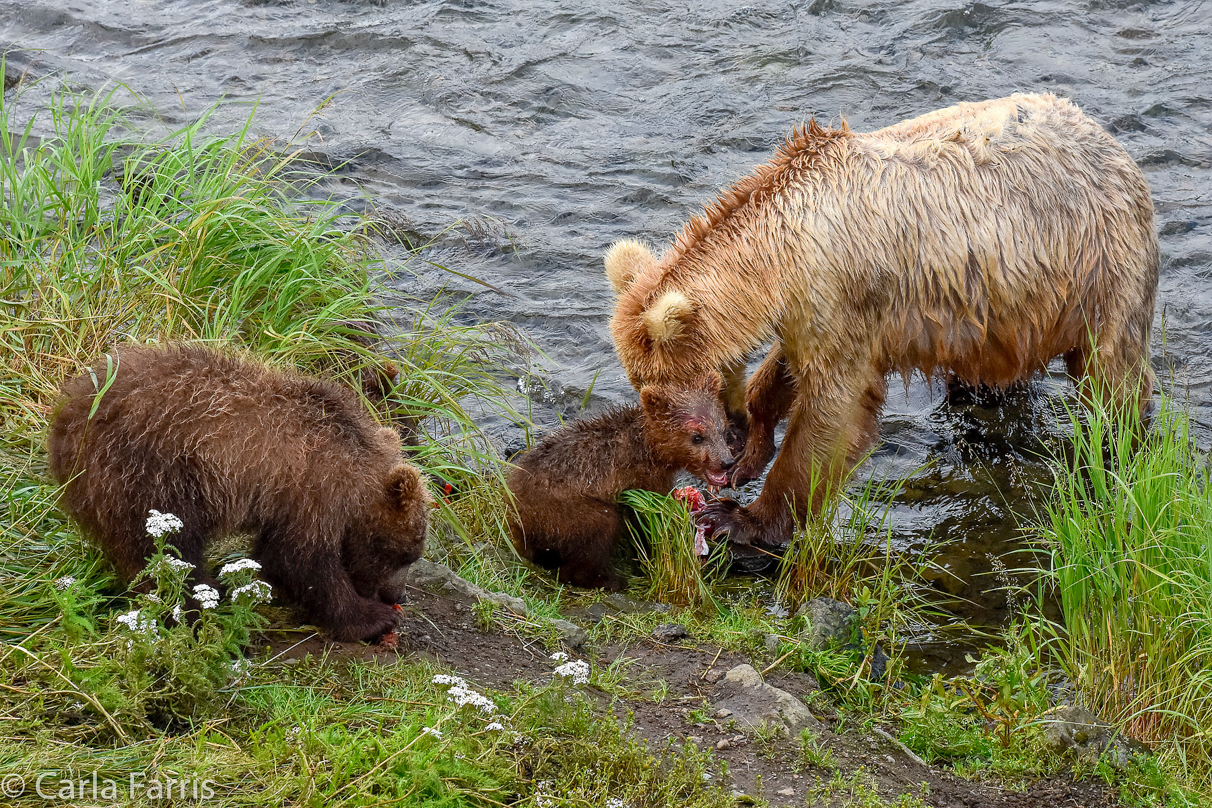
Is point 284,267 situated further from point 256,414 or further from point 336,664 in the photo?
point 336,664

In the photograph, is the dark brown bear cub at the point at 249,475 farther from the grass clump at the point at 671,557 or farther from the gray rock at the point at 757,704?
the grass clump at the point at 671,557

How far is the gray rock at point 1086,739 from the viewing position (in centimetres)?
451

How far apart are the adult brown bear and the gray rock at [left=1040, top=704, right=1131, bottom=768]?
207 cm

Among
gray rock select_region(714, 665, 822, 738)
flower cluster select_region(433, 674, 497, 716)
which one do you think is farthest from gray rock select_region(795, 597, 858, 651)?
flower cluster select_region(433, 674, 497, 716)

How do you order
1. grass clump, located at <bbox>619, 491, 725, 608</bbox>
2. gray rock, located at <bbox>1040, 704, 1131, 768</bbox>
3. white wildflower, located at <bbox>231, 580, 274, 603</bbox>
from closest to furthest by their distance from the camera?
white wildflower, located at <bbox>231, 580, 274, 603</bbox> → gray rock, located at <bbox>1040, 704, 1131, 768</bbox> → grass clump, located at <bbox>619, 491, 725, 608</bbox>

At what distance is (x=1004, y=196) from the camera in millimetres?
6387

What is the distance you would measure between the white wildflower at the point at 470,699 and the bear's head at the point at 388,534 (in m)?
0.96

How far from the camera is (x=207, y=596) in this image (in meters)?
3.81

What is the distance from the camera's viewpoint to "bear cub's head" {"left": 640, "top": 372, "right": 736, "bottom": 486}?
6238mm

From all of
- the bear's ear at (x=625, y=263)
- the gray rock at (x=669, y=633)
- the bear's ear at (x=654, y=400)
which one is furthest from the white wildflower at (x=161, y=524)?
the bear's ear at (x=625, y=263)

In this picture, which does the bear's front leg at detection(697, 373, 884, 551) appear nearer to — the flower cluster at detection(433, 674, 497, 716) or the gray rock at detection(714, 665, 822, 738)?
the gray rock at detection(714, 665, 822, 738)

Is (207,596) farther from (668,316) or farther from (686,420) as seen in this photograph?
(686,420)

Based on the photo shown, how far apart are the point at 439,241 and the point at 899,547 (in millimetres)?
4441

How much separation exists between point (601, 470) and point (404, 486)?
1.89 meters
